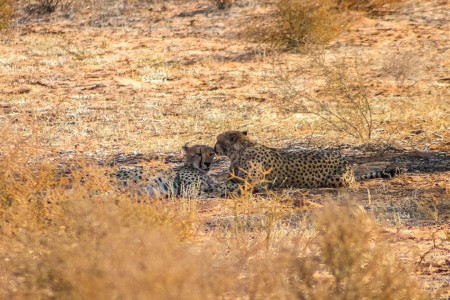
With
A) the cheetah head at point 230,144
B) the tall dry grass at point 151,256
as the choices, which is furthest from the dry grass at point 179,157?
the cheetah head at point 230,144

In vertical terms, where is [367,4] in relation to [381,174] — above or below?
below

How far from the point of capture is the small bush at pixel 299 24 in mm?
14844

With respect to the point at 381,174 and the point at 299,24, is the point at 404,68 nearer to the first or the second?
the point at 299,24

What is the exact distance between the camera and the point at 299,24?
14.9m

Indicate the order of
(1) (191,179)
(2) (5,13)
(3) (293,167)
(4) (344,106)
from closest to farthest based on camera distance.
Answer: (1) (191,179), (3) (293,167), (4) (344,106), (2) (5,13)

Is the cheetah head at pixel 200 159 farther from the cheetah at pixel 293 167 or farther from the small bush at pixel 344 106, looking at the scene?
the small bush at pixel 344 106

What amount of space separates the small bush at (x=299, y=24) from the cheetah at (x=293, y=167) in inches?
267

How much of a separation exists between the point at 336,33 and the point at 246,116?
4.50m

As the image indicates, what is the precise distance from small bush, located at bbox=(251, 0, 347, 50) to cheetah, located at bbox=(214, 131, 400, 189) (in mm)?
6780

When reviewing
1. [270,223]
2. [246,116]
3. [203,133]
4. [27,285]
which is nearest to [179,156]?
[203,133]

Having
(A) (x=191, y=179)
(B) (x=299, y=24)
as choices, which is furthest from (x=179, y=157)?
(B) (x=299, y=24)

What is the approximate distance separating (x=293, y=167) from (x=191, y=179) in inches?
36.9

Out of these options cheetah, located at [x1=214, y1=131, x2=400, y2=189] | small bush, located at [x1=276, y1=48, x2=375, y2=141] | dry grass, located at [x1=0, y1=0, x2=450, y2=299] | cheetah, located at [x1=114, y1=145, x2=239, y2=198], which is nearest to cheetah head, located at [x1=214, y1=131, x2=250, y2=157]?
cheetah, located at [x1=214, y1=131, x2=400, y2=189]

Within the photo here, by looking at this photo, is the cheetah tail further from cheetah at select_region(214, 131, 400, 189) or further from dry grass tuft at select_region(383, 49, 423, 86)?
dry grass tuft at select_region(383, 49, 423, 86)
